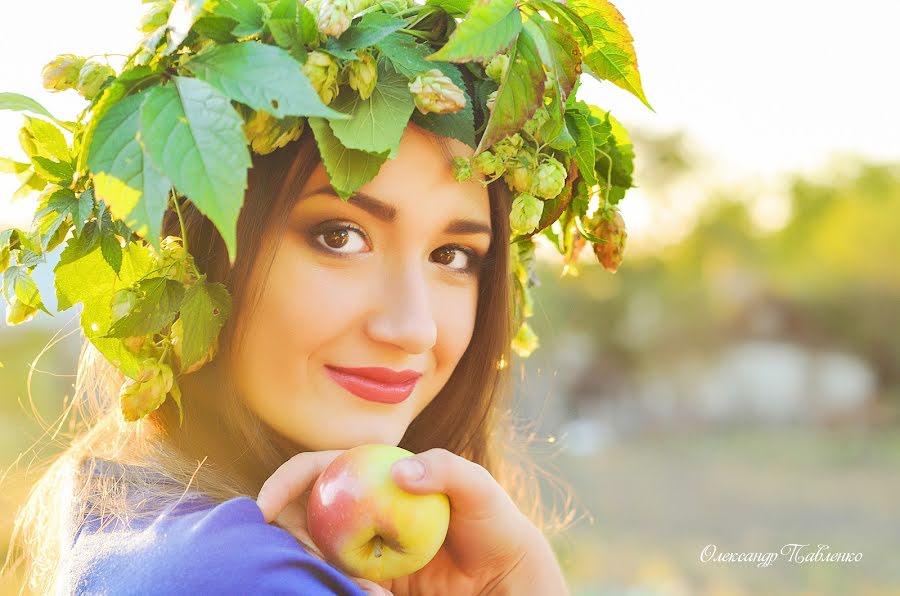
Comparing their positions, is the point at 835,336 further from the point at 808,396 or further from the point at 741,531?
the point at 741,531

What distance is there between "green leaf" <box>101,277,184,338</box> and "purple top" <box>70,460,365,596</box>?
0.25 m

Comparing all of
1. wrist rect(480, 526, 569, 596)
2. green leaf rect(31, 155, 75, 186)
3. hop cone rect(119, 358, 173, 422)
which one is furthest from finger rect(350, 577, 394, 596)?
green leaf rect(31, 155, 75, 186)

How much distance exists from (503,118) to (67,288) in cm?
65

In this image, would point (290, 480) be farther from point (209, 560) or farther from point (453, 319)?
point (453, 319)

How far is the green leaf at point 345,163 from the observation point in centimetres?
141

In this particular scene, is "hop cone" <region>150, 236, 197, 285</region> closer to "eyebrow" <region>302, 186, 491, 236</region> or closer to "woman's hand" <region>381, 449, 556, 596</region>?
"eyebrow" <region>302, 186, 491, 236</region>

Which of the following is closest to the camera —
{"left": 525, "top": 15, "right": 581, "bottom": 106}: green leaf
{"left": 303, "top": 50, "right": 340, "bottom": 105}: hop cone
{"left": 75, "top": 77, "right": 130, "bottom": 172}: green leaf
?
{"left": 75, "top": 77, "right": 130, "bottom": 172}: green leaf

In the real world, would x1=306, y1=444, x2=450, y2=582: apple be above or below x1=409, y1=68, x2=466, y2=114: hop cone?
below

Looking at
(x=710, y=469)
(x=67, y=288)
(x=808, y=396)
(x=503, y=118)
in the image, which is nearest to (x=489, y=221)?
(x=503, y=118)

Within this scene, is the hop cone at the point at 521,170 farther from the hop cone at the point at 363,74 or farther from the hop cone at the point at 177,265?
the hop cone at the point at 177,265

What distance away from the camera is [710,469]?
11055 mm

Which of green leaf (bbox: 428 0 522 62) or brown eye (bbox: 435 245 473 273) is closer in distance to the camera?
green leaf (bbox: 428 0 522 62)

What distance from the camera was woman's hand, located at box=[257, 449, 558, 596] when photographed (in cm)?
144

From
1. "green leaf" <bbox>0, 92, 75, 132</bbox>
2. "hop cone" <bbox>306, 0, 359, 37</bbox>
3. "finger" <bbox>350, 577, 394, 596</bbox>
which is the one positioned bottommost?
"finger" <bbox>350, 577, 394, 596</bbox>
